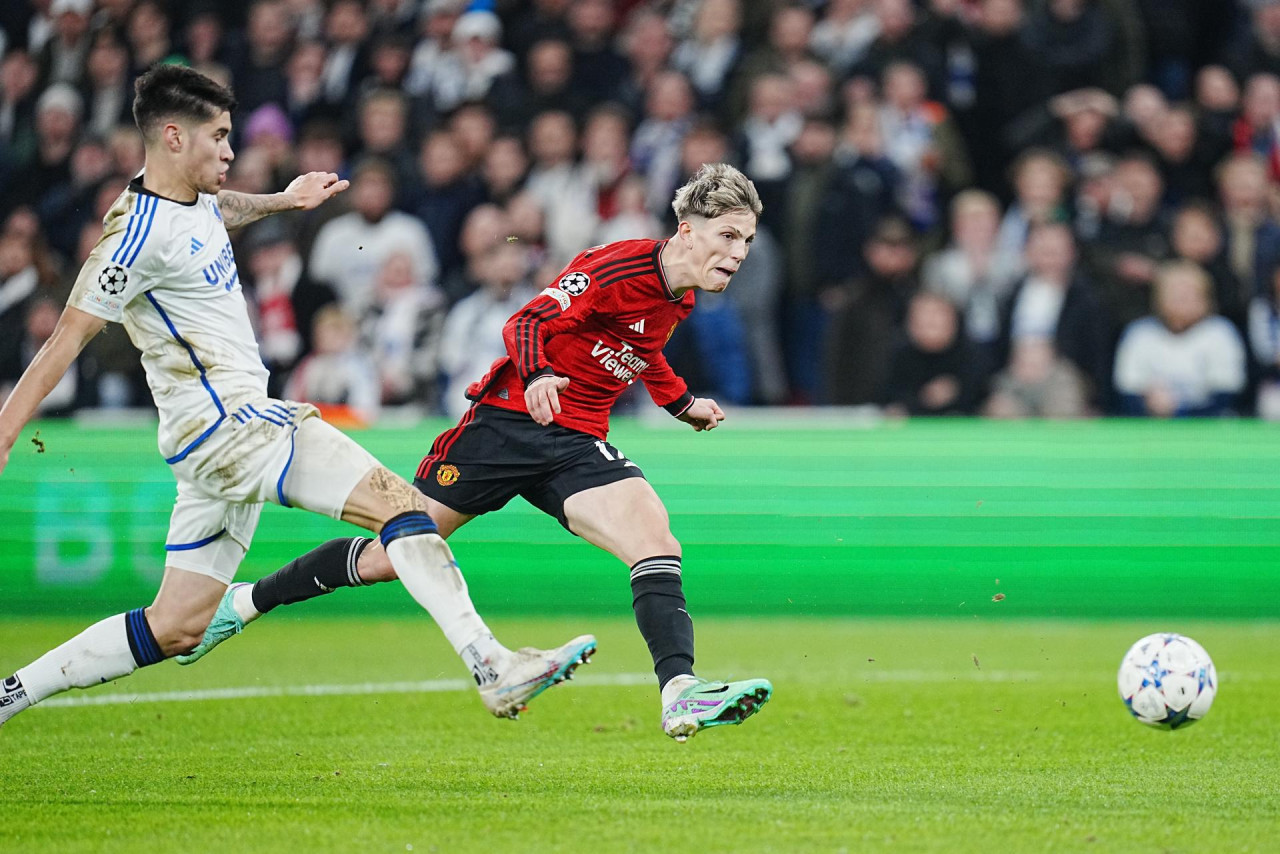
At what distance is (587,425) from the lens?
20.9ft

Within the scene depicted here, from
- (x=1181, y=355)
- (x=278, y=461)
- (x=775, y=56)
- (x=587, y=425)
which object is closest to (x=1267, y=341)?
(x=1181, y=355)

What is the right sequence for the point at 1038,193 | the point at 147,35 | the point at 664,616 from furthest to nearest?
the point at 147,35 < the point at 1038,193 < the point at 664,616

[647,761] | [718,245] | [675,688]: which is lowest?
[647,761]

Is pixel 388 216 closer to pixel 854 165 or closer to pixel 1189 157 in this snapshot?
pixel 854 165

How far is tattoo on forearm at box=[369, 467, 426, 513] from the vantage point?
541 cm

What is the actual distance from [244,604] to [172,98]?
2041mm

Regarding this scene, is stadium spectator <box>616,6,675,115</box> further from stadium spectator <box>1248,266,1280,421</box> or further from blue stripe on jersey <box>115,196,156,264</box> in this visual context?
blue stripe on jersey <box>115,196,156,264</box>

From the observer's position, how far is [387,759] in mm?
6418

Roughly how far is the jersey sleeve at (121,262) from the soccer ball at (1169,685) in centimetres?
377

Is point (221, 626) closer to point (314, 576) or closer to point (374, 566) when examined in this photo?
point (314, 576)

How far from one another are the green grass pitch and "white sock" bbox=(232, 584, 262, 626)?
1.73ft

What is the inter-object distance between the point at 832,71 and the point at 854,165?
1.19 metres

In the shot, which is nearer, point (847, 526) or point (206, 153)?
point (206, 153)

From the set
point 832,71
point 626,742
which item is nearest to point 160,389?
point 626,742
